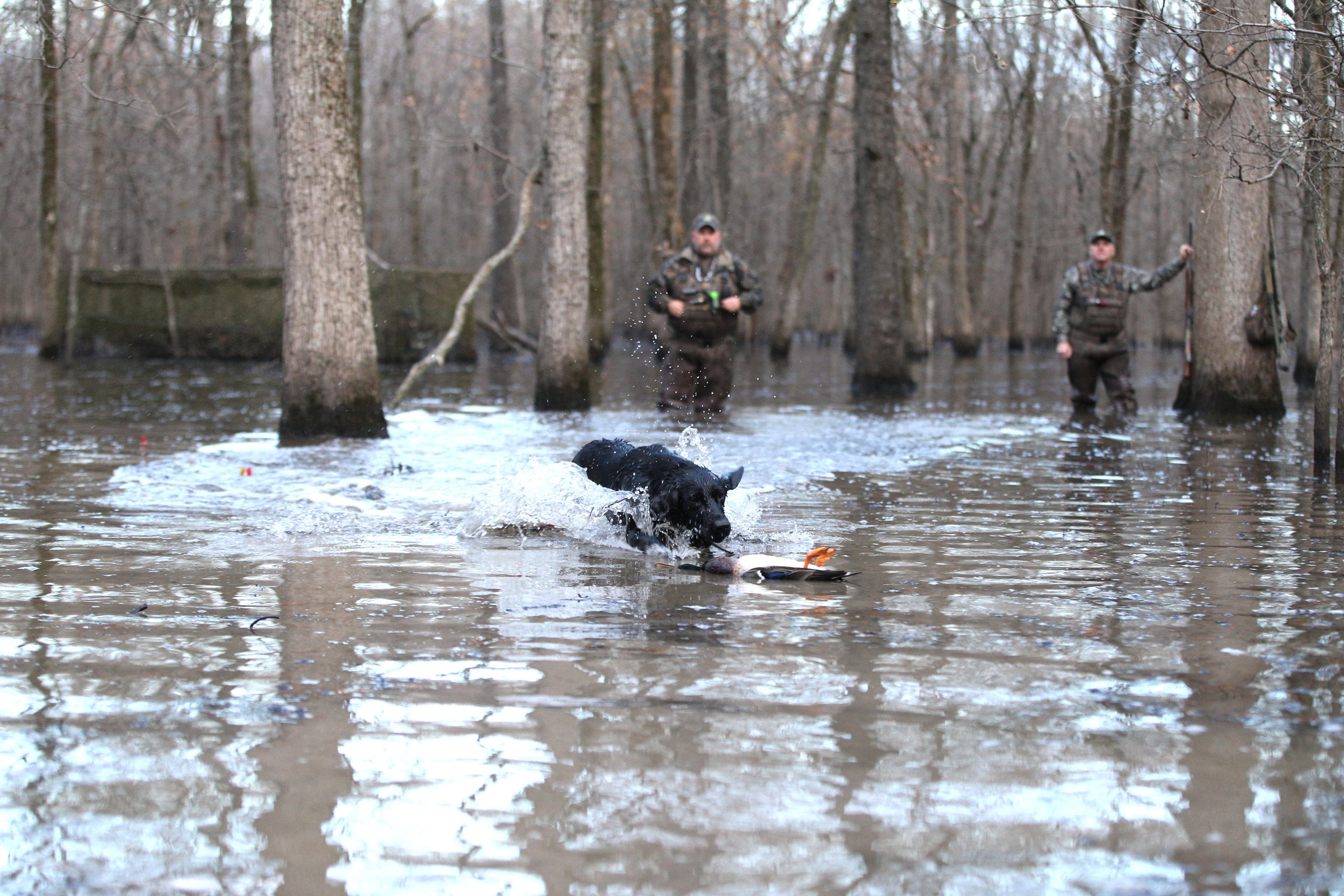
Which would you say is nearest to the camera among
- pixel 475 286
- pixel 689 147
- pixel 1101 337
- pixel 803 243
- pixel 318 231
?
pixel 318 231

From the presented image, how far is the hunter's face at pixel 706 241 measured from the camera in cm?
1429

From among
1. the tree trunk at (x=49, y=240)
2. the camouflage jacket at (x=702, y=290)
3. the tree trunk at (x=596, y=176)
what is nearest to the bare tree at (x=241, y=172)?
the tree trunk at (x=49, y=240)

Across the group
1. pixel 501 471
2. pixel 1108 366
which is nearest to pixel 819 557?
Result: pixel 501 471

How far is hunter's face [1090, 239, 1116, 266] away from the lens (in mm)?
14398

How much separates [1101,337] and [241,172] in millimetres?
22327

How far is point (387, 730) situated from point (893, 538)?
382 centimetres

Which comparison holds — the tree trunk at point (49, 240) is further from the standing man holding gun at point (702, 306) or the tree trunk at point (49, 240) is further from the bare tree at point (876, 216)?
the standing man holding gun at point (702, 306)

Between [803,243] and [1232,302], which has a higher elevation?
[803,243]

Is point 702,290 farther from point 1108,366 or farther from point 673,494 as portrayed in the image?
point 673,494

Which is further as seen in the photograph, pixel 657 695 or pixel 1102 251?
pixel 1102 251

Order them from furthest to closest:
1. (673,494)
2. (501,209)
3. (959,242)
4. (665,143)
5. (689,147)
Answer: (959,242) < (501,209) < (689,147) < (665,143) < (673,494)

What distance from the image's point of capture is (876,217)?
18.6 meters

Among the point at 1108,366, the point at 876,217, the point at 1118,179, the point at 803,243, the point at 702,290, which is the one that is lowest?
the point at 1108,366

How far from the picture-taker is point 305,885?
108 inches
